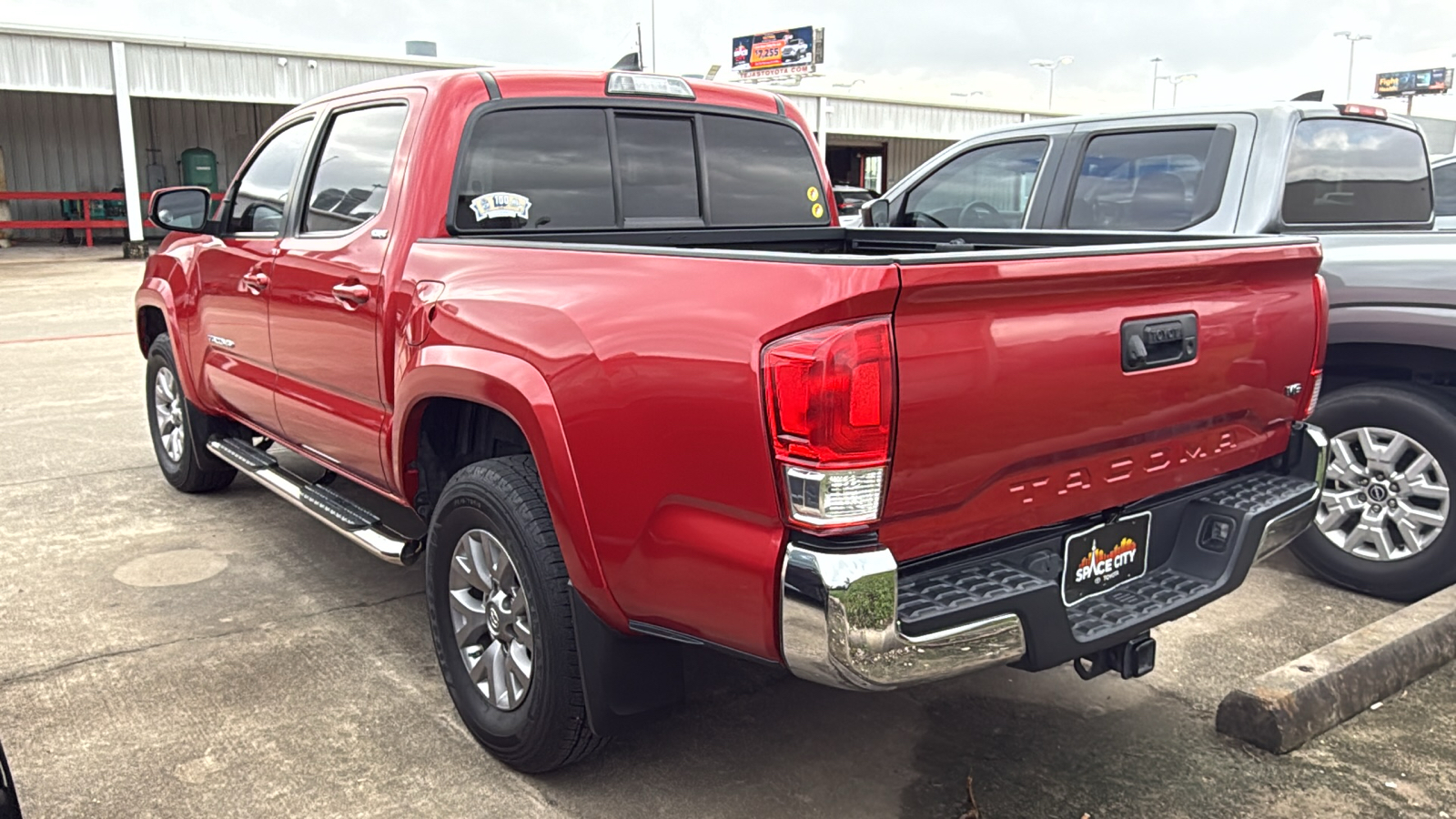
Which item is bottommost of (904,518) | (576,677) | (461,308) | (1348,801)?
(1348,801)

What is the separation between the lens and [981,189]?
578 centimetres

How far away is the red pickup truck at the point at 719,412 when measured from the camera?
215cm

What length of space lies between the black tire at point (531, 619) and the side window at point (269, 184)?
6.31 feet

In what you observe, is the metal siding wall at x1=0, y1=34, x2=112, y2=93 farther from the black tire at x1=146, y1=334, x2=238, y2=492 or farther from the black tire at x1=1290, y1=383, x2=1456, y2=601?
the black tire at x1=1290, y1=383, x2=1456, y2=601

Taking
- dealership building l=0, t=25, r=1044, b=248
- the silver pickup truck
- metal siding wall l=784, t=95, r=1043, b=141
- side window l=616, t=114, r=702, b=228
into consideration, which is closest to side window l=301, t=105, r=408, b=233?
side window l=616, t=114, r=702, b=228

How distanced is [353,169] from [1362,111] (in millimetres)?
4393

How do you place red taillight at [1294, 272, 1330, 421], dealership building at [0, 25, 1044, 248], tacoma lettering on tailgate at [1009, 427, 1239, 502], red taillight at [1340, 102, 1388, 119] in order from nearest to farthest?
tacoma lettering on tailgate at [1009, 427, 1239, 502] → red taillight at [1294, 272, 1330, 421] → red taillight at [1340, 102, 1388, 119] → dealership building at [0, 25, 1044, 248]

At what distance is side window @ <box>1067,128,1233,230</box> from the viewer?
472 centimetres

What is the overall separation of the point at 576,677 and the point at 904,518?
0.98m

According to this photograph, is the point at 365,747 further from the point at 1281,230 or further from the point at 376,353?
the point at 1281,230

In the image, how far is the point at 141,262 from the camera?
21859 mm

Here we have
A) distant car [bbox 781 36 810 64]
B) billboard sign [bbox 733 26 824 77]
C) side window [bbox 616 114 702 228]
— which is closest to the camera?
side window [bbox 616 114 702 228]

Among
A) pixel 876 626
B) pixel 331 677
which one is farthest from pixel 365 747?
pixel 876 626

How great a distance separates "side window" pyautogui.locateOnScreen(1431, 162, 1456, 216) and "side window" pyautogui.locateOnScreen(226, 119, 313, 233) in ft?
26.7
